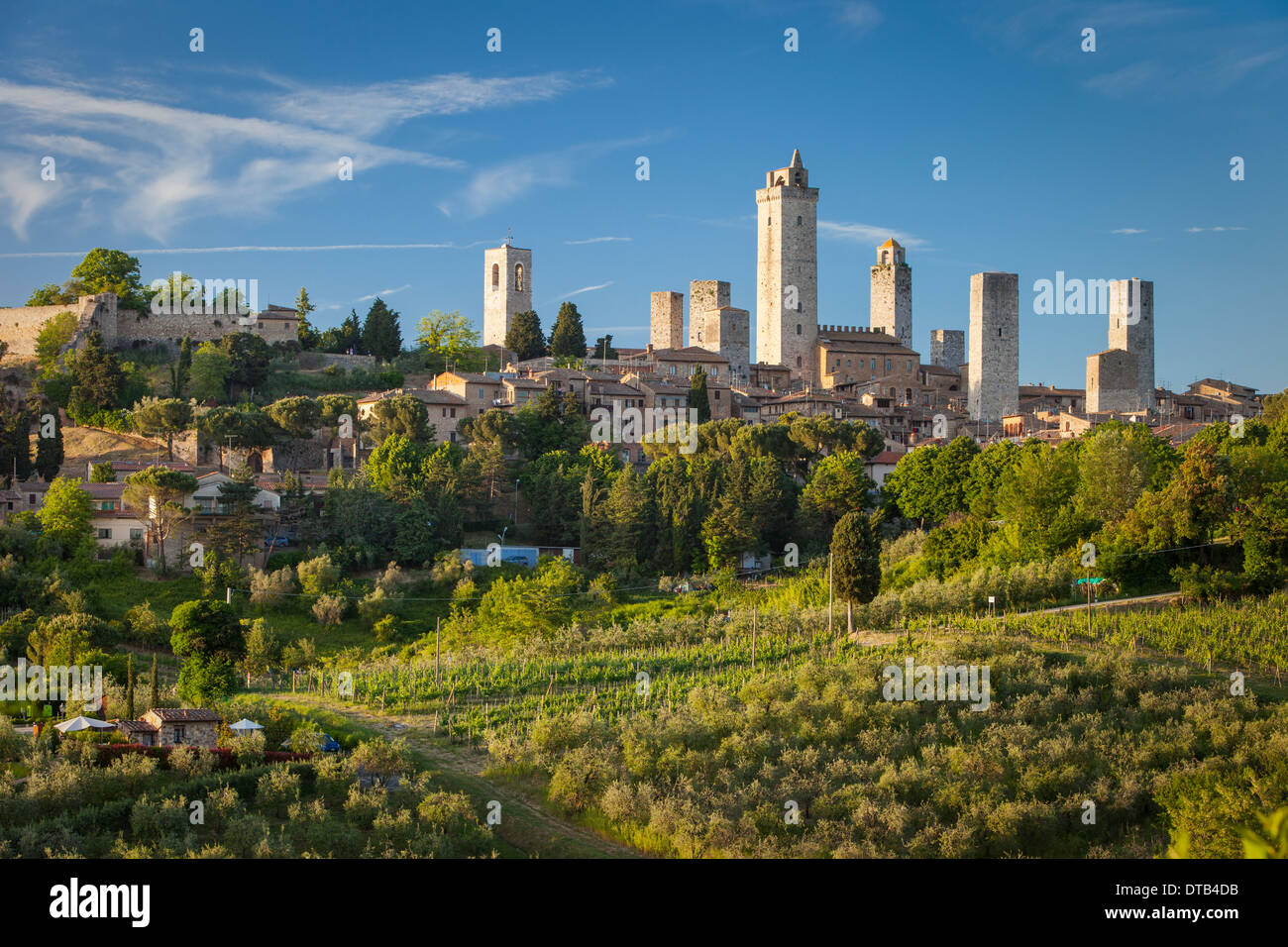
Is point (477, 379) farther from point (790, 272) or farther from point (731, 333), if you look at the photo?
point (790, 272)

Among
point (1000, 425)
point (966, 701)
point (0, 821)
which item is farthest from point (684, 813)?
point (1000, 425)

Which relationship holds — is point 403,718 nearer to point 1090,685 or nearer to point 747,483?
point 1090,685

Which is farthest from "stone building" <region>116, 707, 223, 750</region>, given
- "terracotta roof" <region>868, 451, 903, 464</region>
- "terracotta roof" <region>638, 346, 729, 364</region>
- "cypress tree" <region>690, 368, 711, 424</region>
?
"terracotta roof" <region>638, 346, 729, 364</region>

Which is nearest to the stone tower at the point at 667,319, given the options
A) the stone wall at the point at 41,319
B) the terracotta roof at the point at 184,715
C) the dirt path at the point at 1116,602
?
the stone wall at the point at 41,319

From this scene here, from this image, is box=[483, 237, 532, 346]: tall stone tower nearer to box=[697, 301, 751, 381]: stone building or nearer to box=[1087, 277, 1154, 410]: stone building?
box=[697, 301, 751, 381]: stone building

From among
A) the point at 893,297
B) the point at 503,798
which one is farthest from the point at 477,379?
the point at 503,798
